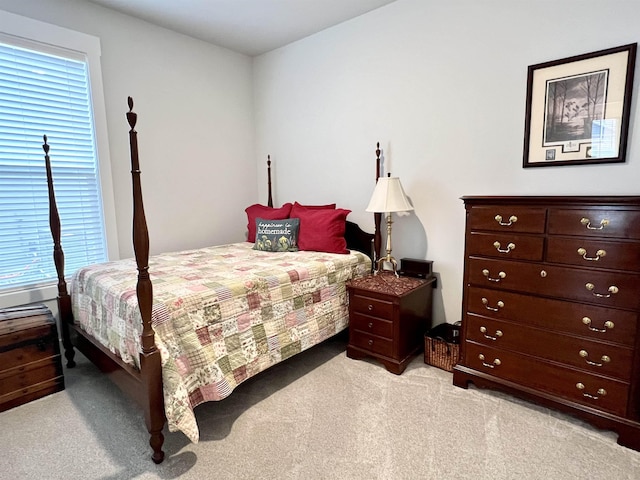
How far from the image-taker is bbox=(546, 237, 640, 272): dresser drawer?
1.64 m

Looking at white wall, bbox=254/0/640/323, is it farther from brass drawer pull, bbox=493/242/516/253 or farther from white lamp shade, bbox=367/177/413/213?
brass drawer pull, bbox=493/242/516/253

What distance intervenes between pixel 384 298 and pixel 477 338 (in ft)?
2.01

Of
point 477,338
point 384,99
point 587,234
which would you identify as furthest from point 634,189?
point 384,99

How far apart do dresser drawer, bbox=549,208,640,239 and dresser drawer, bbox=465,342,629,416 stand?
2.37 feet

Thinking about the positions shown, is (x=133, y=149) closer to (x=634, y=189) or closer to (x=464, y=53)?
(x=464, y=53)

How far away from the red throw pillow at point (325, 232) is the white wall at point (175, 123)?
120 cm

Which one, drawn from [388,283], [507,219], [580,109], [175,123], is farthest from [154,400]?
[580,109]

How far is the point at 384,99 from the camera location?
9.69 feet

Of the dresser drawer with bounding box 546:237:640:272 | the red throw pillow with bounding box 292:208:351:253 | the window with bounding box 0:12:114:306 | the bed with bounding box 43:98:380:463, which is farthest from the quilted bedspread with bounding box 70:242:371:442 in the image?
the dresser drawer with bounding box 546:237:640:272

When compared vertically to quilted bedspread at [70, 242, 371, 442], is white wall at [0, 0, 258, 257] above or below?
above

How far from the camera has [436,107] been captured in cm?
266

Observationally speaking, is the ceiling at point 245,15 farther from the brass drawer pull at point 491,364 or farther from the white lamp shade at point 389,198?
the brass drawer pull at point 491,364

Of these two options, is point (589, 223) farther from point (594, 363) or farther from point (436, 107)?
point (436, 107)

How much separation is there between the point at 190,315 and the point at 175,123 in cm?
227
